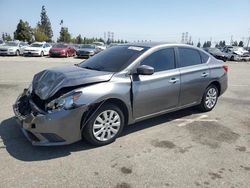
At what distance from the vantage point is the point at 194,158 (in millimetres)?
4133

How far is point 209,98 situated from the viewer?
6.48 m

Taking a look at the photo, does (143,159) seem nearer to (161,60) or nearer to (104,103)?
(104,103)

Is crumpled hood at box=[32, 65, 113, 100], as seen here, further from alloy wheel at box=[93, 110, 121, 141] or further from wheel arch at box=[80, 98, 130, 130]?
alloy wheel at box=[93, 110, 121, 141]

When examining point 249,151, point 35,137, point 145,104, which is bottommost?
point 249,151

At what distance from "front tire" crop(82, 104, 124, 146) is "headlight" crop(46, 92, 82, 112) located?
0.42 metres

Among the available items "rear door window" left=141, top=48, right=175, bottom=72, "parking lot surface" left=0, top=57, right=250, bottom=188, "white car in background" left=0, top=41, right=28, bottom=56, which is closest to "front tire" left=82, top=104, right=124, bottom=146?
"parking lot surface" left=0, top=57, right=250, bottom=188

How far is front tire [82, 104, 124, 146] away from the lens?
4254 millimetres

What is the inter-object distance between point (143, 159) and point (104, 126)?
2.73ft

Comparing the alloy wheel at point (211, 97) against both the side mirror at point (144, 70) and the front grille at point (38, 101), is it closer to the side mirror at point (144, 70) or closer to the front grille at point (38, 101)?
the side mirror at point (144, 70)

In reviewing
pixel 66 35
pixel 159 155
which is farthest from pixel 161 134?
pixel 66 35

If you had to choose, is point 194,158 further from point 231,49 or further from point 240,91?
point 231,49

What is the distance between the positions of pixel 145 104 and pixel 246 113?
3233 millimetres

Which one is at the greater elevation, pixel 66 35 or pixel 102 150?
pixel 66 35

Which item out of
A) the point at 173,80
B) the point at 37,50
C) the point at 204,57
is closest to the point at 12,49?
the point at 37,50
